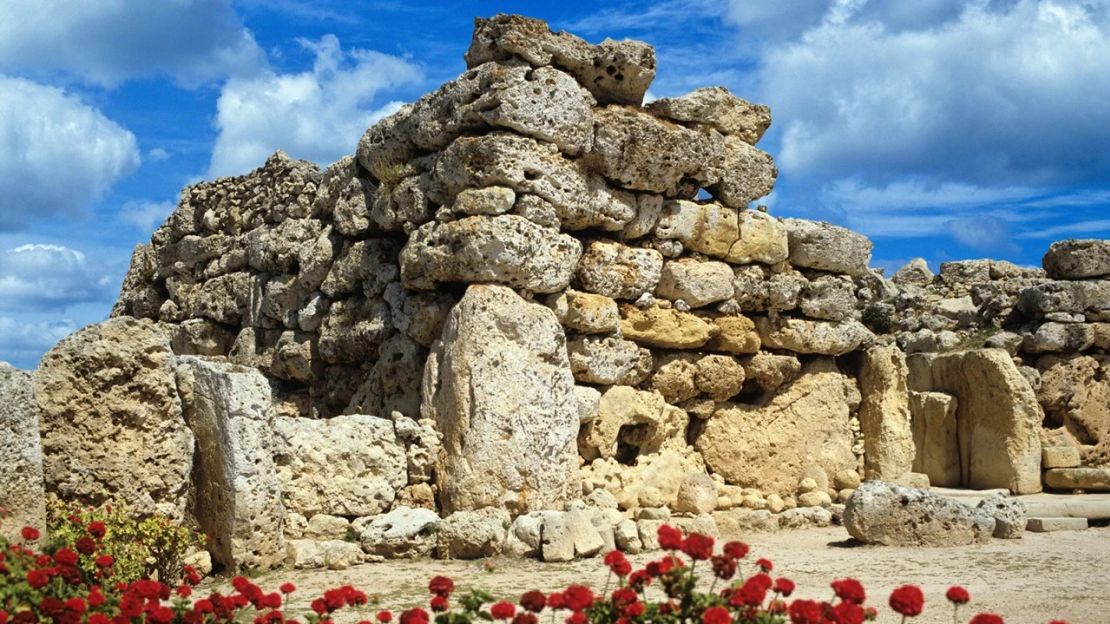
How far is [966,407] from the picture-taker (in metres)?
14.6

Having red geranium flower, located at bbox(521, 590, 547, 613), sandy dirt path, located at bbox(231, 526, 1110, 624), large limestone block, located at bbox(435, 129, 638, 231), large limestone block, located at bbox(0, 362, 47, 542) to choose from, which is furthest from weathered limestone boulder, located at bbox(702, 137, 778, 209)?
red geranium flower, located at bbox(521, 590, 547, 613)

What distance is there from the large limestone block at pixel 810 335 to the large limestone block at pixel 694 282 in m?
0.75

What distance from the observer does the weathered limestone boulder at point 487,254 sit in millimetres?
9852

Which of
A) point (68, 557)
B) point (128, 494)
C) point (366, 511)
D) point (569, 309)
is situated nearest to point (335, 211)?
point (569, 309)

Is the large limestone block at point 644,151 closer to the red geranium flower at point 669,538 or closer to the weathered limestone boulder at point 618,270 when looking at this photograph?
the weathered limestone boulder at point 618,270

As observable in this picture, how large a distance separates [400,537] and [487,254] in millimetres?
2466

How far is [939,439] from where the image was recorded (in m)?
14.7

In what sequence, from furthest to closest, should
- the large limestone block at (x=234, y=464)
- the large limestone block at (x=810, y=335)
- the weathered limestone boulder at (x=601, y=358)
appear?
the large limestone block at (x=810, y=335), the weathered limestone boulder at (x=601, y=358), the large limestone block at (x=234, y=464)

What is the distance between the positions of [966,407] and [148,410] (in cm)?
1031

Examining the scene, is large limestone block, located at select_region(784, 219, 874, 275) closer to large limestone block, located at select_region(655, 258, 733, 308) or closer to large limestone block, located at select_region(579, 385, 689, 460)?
large limestone block, located at select_region(655, 258, 733, 308)

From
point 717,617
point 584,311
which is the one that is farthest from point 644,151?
point 717,617

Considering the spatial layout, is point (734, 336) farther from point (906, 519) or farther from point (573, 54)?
point (573, 54)

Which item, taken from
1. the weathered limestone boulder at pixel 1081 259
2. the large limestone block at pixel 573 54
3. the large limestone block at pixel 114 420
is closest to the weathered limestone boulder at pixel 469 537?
the large limestone block at pixel 114 420

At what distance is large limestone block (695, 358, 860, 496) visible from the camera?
1217 cm
